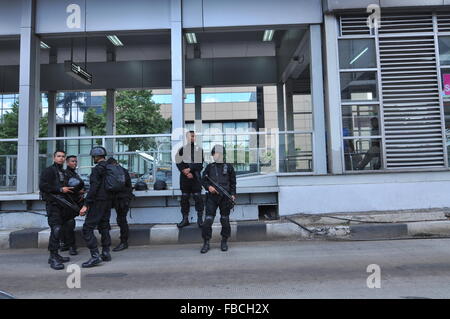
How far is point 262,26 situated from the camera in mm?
8766

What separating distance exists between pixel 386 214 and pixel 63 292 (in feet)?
20.9

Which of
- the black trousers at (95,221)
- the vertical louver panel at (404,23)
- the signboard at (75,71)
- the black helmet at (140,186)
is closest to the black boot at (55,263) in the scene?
the black trousers at (95,221)

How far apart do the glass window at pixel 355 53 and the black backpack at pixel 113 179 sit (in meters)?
5.80

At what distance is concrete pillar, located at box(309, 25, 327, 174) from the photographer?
28.2 feet

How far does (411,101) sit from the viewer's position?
28.0 ft

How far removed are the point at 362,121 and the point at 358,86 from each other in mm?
840

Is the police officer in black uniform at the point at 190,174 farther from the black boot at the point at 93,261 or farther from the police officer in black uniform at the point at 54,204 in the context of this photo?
the police officer in black uniform at the point at 54,204

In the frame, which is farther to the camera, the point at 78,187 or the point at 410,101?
the point at 410,101

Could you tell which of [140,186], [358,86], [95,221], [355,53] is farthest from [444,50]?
[95,221]

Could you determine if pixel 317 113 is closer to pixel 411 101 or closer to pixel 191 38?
pixel 411 101

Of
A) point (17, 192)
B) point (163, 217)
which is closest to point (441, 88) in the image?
point (163, 217)
